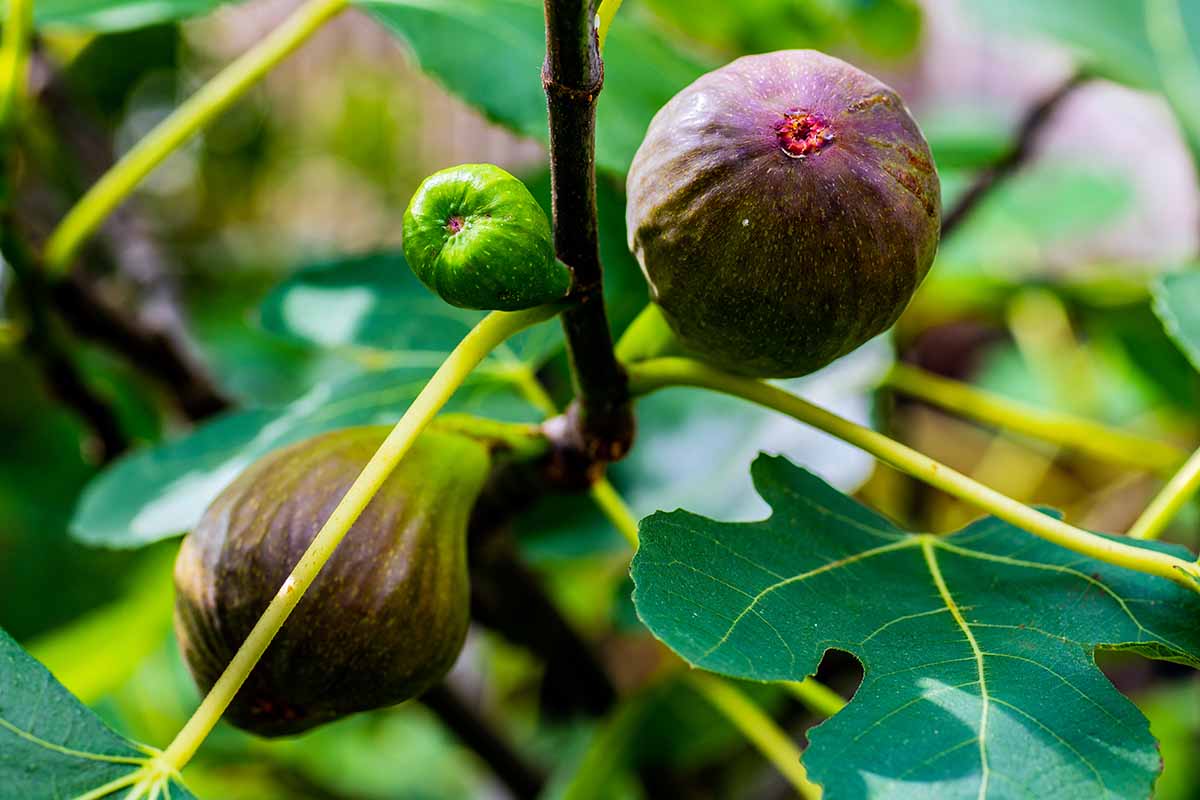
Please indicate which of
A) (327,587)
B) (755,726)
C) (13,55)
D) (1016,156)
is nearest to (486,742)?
(755,726)

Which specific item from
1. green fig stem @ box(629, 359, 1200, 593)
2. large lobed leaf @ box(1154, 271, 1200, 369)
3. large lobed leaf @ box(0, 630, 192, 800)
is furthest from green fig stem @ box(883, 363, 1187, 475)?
large lobed leaf @ box(0, 630, 192, 800)

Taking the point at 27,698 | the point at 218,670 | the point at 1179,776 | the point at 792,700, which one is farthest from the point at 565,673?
the point at 1179,776

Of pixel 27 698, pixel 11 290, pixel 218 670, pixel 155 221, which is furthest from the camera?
pixel 155 221

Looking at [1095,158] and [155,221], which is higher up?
[1095,158]

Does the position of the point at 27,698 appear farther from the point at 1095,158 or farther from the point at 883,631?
the point at 1095,158

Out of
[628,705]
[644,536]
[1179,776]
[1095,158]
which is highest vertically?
[644,536]

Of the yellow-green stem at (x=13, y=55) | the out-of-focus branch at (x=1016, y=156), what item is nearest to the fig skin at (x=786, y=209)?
the yellow-green stem at (x=13, y=55)
